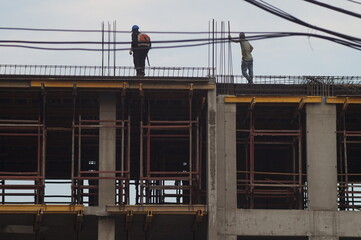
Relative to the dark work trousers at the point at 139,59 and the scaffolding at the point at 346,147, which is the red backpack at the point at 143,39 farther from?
the scaffolding at the point at 346,147

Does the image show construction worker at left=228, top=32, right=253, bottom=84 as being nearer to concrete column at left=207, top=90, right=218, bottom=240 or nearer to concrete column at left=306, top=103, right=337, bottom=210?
concrete column at left=207, top=90, right=218, bottom=240

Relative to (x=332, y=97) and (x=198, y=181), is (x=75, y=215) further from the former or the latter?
(x=332, y=97)

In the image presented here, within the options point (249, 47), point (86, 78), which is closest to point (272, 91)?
point (249, 47)

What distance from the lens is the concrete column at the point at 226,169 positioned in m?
Result: 34.9

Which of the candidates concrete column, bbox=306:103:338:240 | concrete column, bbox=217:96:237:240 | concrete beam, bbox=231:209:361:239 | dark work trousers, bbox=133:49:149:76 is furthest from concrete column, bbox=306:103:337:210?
dark work trousers, bbox=133:49:149:76

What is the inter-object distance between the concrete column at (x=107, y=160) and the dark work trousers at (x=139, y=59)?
1.58m

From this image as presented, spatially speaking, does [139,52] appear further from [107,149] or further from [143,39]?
[107,149]

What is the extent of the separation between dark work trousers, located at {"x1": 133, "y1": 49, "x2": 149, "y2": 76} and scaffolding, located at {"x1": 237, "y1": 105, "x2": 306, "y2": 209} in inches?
188

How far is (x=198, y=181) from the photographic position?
3628 cm

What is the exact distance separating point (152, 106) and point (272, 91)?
538cm

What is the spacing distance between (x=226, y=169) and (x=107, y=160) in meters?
4.81

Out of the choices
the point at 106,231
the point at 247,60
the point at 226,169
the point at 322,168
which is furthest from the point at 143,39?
the point at 322,168

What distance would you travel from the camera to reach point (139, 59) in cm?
3666

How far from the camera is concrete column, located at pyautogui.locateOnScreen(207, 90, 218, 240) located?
34594 millimetres
